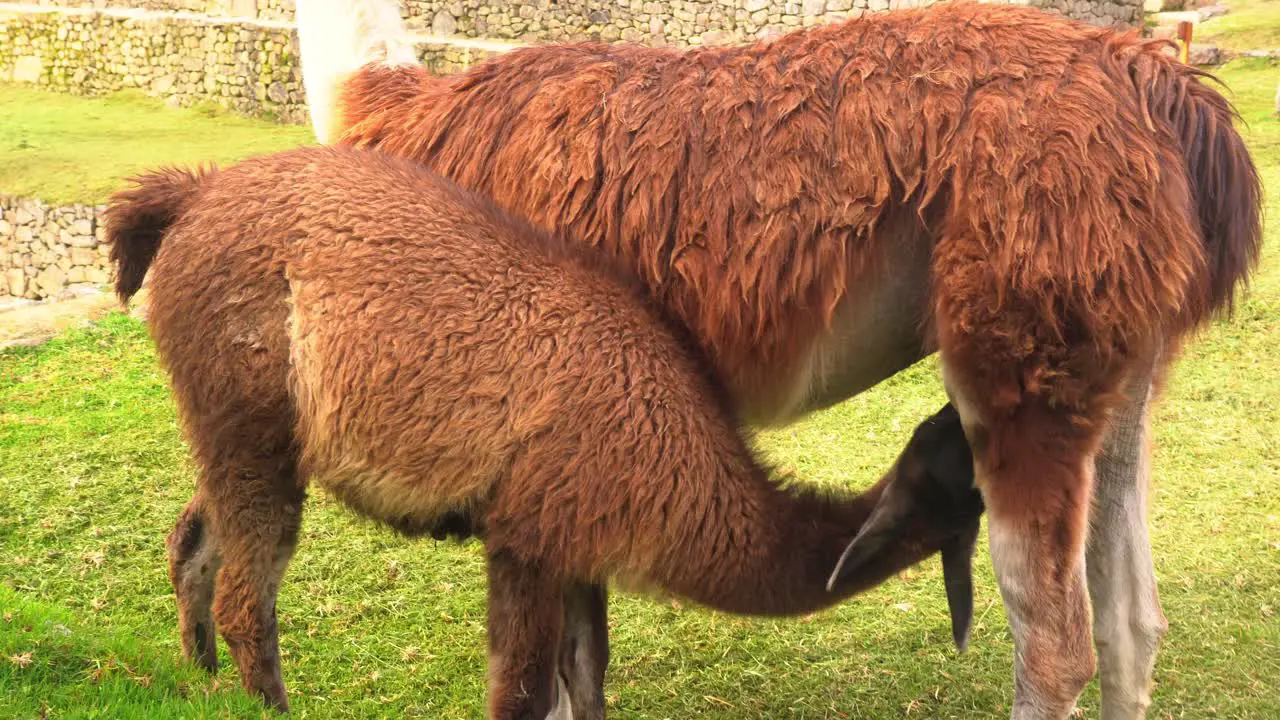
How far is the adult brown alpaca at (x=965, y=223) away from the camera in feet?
8.43

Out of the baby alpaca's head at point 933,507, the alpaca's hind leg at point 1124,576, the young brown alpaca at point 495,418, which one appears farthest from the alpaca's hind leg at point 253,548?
the alpaca's hind leg at point 1124,576

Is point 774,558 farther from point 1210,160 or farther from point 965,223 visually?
point 1210,160

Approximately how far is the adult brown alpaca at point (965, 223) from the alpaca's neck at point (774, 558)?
288 mm

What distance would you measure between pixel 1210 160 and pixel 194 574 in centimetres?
289

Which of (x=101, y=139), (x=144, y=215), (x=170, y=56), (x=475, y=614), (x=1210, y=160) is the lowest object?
(x=101, y=139)

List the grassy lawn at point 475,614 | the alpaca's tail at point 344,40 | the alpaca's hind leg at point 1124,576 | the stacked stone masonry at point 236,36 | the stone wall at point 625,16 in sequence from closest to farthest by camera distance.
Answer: the alpaca's hind leg at point 1124,576 → the grassy lawn at point 475,614 → the alpaca's tail at point 344,40 → the stacked stone masonry at point 236,36 → the stone wall at point 625,16

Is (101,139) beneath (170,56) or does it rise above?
beneath

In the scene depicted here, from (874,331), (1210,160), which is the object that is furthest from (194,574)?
(1210,160)

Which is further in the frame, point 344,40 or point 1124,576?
point 344,40

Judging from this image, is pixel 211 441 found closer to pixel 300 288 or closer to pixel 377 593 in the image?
pixel 300 288

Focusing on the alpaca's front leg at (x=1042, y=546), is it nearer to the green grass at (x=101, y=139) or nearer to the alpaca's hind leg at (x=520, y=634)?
the alpaca's hind leg at (x=520, y=634)

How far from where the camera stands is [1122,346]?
8.52ft

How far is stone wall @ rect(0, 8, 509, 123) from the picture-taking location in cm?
1733

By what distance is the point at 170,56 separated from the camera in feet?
61.8
